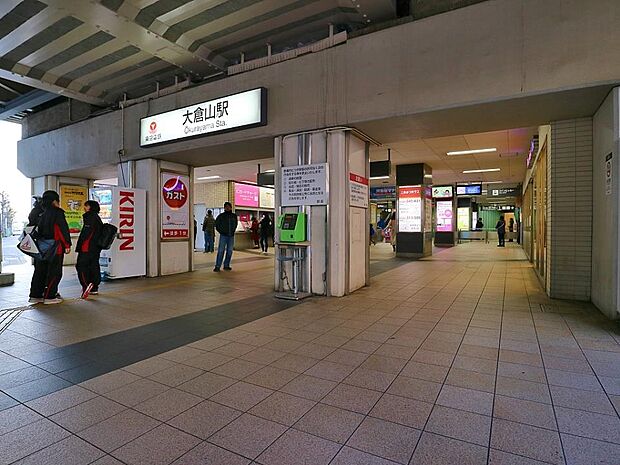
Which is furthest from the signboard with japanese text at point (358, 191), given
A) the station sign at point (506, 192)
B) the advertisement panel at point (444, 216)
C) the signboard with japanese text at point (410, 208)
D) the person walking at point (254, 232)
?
the station sign at point (506, 192)

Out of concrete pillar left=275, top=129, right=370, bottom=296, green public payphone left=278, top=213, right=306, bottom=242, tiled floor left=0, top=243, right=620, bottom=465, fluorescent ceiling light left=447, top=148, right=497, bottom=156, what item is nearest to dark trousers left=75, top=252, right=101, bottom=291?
tiled floor left=0, top=243, right=620, bottom=465

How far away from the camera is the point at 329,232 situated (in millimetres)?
5570

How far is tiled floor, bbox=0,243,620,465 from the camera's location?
1.81m

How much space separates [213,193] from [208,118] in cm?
1006

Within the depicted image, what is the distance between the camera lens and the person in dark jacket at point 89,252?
568 cm

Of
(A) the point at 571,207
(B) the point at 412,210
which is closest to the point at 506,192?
(B) the point at 412,210

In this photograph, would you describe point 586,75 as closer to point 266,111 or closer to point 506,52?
point 506,52

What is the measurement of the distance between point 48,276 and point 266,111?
4073 mm

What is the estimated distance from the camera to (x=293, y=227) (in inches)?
218

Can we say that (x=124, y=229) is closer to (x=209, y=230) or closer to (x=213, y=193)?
(x=209, y=230)

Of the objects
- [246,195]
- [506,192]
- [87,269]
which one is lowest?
[87,269]

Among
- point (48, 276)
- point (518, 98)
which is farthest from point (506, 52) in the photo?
point (48, 276)

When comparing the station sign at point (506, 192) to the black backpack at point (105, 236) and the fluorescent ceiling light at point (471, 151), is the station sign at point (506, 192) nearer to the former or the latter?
the fluorescent ceiling light at point (471, 151)

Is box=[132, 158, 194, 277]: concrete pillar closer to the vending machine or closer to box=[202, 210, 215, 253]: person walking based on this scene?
the vending machine
